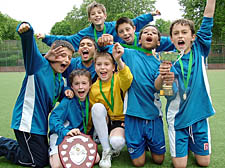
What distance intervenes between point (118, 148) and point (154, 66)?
1.06 m

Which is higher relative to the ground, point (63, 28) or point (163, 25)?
point (163, 25)

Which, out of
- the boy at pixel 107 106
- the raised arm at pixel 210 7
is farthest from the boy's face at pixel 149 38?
the raised arm at pixel 210 7

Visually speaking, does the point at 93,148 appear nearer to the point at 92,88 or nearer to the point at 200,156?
the point at 92,88

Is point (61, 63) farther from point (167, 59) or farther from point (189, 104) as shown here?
point (189, 104)

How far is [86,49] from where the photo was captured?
3.56m

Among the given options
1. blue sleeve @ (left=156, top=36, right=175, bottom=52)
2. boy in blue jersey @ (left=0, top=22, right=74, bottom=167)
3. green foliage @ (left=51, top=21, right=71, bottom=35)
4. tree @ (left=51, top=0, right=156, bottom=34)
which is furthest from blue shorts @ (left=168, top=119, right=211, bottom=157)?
green foliage @ (left=51, top=21, right=71, bottom=35)

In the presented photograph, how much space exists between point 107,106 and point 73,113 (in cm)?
43

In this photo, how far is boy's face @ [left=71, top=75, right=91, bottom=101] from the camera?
3113 mm

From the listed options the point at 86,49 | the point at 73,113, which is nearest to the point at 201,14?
the point at 86,49

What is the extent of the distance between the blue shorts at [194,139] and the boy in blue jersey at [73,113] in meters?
0.90

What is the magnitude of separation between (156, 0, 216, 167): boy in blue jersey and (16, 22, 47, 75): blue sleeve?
53.4 inches

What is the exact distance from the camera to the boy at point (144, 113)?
2.87 m

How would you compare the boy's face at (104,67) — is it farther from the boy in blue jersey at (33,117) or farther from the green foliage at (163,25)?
the green foliage at (163,25)

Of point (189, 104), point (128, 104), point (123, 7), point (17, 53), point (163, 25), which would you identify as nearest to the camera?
point (189, 104)
